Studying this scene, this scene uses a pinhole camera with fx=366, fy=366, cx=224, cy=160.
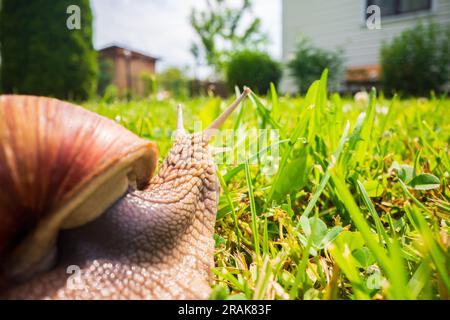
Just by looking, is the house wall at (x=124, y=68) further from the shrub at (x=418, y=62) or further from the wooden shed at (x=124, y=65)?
the shrub at (x=418, y=62)

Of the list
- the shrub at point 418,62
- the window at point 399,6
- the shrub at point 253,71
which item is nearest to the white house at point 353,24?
the window at point 399,6

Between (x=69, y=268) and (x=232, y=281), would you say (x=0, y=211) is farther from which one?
(x=232, y=281)

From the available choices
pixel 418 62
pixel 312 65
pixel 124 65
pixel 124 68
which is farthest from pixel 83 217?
pixel 124 65

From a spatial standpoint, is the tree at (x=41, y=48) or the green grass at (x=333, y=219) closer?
the green grass at (x=333, y=219)

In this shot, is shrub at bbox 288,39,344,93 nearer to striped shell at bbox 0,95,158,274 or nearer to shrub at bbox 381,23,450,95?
shrub at bbox 381,23,450,95

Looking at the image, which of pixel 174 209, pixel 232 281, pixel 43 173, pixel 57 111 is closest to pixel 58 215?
pixel 43 173

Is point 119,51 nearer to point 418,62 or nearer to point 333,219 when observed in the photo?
point 418,62
